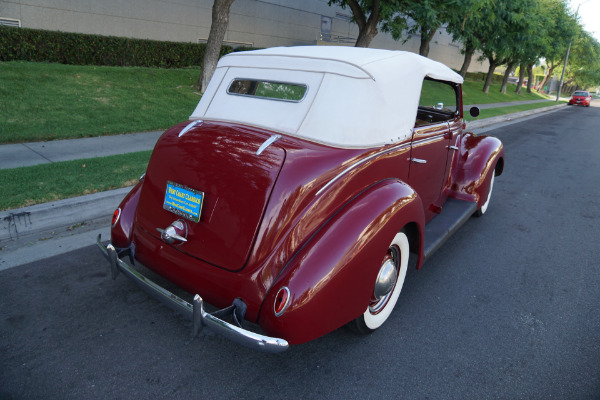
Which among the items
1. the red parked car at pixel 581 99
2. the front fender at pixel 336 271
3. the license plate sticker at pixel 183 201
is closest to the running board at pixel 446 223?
the front fender at pixel 336 271

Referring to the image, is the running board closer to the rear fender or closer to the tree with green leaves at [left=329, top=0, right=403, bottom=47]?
the rear fender

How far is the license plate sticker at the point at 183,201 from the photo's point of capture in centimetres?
244

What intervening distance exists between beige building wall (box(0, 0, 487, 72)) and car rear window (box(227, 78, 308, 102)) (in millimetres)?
12434

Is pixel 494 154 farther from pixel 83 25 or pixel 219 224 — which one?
pixel 83 25

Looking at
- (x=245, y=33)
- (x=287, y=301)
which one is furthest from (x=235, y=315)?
(x=245, y=33)

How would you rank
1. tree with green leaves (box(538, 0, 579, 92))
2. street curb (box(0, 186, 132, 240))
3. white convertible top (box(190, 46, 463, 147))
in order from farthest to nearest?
1. tree with green leaves (box(538, 0, 579, 92))
2. street curb (box(0, 186, 132, 240))
3. white convertible top (box(190, 46, 463, 147))

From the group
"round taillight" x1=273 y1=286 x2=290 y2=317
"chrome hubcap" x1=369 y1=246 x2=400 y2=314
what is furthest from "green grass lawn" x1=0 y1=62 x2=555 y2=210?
"round taillight" x1=273 y1=286 x2=290 y2=317

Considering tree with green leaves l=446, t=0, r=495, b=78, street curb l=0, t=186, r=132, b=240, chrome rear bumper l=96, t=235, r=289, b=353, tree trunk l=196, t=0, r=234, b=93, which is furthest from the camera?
tree with green leaves l=446, t=0, r=495, b=78

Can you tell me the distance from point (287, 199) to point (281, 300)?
1.81 ft

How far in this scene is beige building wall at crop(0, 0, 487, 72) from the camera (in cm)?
1266

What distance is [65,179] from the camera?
4719 millimetres

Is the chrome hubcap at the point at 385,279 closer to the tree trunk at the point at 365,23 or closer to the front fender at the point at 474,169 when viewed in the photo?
the front fender at the point at 474,169

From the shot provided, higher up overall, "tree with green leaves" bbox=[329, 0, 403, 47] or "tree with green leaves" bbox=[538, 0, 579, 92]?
"tree with green leaves" bbox=[538, 0, 579, 92]

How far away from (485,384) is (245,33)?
19015mm
